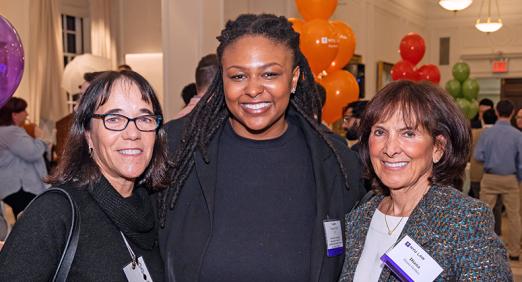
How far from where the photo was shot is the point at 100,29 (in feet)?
31.5

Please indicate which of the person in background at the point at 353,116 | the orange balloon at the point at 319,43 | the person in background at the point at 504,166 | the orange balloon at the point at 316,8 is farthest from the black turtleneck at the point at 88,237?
the person in background at the point at 504,166

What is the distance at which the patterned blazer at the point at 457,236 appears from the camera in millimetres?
1409

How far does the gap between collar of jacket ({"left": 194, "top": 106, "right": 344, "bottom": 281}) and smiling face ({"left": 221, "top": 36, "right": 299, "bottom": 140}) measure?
0.19 metres

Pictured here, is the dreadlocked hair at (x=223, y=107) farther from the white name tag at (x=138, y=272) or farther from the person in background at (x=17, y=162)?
the person in background at (x=17, y=162)

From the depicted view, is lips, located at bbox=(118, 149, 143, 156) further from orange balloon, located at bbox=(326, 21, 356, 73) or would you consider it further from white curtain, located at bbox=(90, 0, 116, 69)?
white curtain, located at bbox=(90, 0, 116, 69)

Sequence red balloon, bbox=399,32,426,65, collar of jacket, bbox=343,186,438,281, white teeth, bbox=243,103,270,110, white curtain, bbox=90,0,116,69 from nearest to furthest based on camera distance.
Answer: collar of jacket, bbox=343,186,438,281, white teeth, bbox=243,103,270,110, red balloon, bbox=399,32,426,65, white curtain, bbox=90,0,116,69

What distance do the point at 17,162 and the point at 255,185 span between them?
3294 mm

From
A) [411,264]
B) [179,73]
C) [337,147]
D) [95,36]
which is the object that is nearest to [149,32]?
[95,36]

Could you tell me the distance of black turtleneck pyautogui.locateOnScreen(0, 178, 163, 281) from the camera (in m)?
1.30

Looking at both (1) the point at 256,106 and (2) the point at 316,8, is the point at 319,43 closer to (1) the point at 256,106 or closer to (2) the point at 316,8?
(2) the point at 316,8

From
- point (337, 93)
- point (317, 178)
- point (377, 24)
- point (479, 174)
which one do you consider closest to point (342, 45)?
point (337, 93)

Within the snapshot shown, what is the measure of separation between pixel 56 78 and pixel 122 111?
7718mm

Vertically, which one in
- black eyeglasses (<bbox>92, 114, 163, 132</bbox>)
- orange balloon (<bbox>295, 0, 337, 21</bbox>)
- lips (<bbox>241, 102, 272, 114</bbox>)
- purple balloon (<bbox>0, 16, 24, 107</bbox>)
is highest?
orange balloon (<bbox>295, 0, 337, 21</bbox>)

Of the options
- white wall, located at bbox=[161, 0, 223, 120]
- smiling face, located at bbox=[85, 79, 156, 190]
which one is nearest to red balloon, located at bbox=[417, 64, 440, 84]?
white wall, located at bbox=[161, 0, 223, 120]
